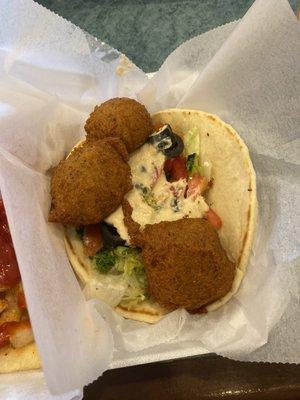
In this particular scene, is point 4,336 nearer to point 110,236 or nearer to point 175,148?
point 110,236

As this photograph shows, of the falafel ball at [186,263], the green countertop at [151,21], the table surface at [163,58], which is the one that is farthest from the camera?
the green countertop at [151,21]

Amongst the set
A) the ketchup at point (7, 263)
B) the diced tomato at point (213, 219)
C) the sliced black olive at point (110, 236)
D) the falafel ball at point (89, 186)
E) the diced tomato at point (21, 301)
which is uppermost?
the diced tomato at point (213, 219)

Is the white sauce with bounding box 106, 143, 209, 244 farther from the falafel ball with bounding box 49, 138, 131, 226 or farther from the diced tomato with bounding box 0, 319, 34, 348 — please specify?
the diced tomato with bounding box 0, 319, 34, 348

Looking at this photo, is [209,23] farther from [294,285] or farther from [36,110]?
[294,285]

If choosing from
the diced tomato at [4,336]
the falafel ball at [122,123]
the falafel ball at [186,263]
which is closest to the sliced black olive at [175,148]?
the falafel ball at [122,123]

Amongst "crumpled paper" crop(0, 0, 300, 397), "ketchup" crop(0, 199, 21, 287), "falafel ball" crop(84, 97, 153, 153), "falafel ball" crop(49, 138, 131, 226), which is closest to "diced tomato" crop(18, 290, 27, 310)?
"ketchup" crop(0, 199, 21, 287)

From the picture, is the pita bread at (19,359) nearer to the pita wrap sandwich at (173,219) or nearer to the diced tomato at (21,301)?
the diced tomato at (21,301)
